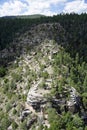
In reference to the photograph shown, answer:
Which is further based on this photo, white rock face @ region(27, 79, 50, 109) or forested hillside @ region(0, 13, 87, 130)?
white rock face @ region(27, 79, 50, 109)

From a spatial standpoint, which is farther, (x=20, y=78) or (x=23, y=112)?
(x=20, y=78)

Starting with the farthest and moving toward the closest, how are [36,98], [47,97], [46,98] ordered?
[36,98]
[46,98]
[47,97]

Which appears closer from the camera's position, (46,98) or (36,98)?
(46,98)

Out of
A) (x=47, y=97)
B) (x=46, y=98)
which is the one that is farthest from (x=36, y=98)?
(x=47, y=97)

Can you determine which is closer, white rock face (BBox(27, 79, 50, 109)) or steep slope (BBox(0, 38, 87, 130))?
steep slope (BBox(0, 38, 87, 130))

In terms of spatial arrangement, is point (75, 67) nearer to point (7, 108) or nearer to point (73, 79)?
point (73, 79)

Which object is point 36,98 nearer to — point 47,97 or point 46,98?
point 46,98

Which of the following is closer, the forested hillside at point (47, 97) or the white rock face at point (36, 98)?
the forested hillside at point (47, 97)

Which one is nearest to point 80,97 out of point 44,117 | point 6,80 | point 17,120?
point 44,117

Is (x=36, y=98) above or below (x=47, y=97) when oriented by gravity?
below

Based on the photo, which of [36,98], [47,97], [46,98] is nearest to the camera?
[47,97]

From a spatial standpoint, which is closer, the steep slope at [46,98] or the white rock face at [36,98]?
the steep slope at [46,98]
